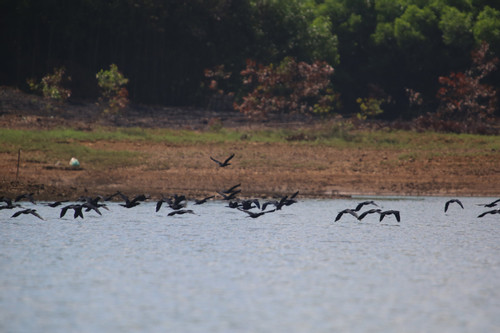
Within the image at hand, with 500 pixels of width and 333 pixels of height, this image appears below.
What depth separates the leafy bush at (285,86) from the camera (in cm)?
4194

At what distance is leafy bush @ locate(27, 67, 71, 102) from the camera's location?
125 feet

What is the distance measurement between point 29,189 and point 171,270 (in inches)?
426

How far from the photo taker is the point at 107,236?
17375 millimetres

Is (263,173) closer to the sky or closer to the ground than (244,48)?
closer to the ground

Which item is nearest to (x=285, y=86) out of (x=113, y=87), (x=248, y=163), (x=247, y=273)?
(x=113, y=87)

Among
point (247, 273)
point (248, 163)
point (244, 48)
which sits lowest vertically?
point (247, 273)

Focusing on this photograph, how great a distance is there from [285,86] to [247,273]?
3174cm

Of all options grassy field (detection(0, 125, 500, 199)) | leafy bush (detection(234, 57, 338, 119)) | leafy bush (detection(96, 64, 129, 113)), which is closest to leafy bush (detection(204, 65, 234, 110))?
leafy bush (detection(234, 57, 338, 119))

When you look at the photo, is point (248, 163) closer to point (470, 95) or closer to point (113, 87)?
point (113, 87)

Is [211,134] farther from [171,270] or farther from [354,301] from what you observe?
[354,301]

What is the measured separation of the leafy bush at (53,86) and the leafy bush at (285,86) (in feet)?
31.4

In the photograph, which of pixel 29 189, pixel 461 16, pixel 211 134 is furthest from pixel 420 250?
pixel 461 16

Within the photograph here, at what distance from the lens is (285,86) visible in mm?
44219

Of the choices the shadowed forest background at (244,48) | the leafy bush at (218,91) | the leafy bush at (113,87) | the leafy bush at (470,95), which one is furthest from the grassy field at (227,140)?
the leafy bush at (218,91)
